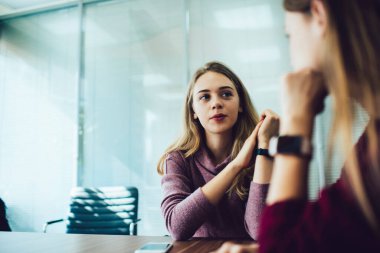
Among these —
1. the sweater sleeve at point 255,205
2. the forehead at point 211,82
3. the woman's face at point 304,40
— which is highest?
the forehead at point 211,82

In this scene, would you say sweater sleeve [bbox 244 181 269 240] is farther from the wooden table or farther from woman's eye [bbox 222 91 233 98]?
woman's eye [bbox 222 91 233 98]

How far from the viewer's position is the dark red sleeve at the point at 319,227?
51cm

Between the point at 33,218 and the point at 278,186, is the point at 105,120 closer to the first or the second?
the point at 33,218

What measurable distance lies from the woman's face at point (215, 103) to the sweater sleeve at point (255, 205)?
367 millimetres

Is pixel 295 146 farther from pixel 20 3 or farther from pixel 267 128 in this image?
pixel 20 3

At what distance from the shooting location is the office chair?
7.43ft

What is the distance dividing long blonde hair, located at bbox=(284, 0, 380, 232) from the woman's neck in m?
1.02

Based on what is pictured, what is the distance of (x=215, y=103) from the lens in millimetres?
1459

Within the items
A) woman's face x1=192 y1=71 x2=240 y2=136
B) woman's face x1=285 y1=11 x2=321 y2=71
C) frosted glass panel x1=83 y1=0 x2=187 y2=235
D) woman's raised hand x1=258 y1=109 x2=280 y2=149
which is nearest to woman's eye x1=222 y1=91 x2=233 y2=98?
woman's face x1=192 y1=71 x2=240 y2=136

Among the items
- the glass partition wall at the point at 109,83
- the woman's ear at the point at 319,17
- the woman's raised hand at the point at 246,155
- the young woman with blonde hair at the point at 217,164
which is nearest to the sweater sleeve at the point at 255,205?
the young woman with blonde hair at the point at 217,164

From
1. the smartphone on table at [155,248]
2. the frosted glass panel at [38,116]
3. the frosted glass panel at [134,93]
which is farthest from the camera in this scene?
the frosted glass panel at [38,116]

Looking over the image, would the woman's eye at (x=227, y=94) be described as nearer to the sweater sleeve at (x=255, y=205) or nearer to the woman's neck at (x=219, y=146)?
the woman's neck at (x=219, y=146)

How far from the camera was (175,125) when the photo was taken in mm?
3338

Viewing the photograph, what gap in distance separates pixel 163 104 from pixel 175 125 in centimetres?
28
